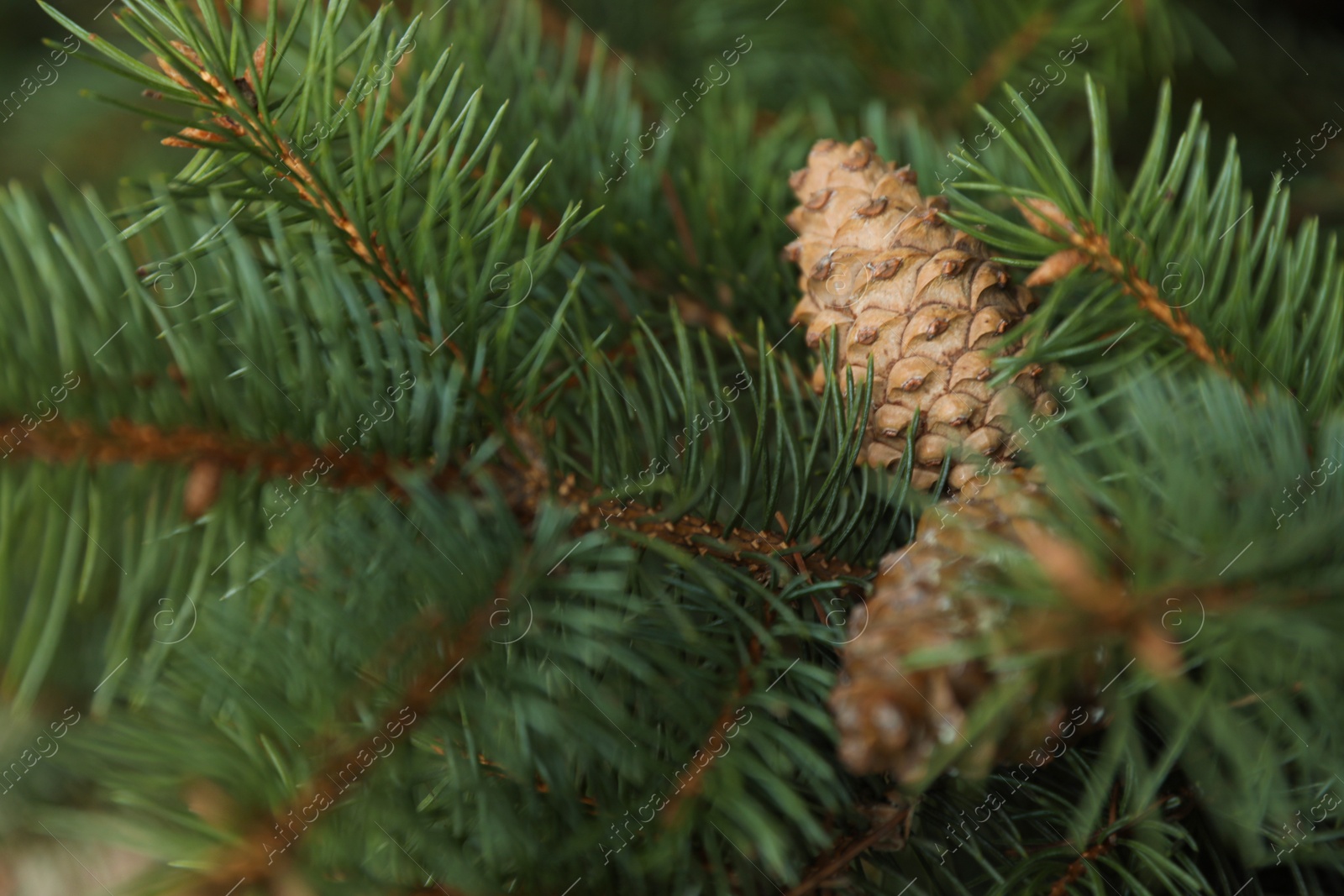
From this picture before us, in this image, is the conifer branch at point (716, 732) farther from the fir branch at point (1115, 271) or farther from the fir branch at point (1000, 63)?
the fir branch at point (1000, 63)

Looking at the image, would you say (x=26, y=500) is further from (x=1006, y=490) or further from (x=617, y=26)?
(x=617, y=26)

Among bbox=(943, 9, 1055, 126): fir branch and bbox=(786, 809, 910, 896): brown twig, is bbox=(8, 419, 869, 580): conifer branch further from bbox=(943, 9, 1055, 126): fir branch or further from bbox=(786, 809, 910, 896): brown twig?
bbox=(943, 9, 1055, 126): fir branch

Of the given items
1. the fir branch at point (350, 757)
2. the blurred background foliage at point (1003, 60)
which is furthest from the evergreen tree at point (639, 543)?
the blurred background foliage at point (1003, 60)

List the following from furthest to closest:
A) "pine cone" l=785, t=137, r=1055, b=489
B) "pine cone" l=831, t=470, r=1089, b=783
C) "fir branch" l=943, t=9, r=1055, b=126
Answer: "fir branch" l=943, t=9, r=1055, b=126 → "pine cone" l=785, t=137, r=1055, b=489 → "pine cone" l=831, t=470, r=1089, b=783

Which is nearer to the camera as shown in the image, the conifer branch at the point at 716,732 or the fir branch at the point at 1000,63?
the conifer branch at the point at 716,732

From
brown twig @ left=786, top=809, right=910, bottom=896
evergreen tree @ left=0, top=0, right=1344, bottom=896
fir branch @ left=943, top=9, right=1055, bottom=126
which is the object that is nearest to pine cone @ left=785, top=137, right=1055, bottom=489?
evergreen tree @ left=0, top=0, right=1344, bottom=896

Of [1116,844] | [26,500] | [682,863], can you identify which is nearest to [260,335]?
[26,500]

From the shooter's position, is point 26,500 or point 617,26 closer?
point 26,500

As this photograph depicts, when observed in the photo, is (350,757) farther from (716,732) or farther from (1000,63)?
(1000,63)

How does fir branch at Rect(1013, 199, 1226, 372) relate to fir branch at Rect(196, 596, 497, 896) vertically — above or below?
below
